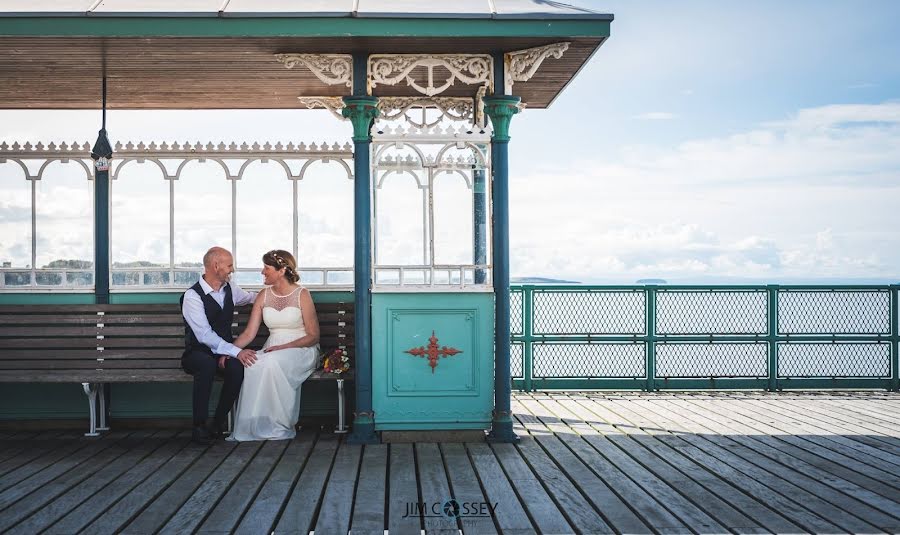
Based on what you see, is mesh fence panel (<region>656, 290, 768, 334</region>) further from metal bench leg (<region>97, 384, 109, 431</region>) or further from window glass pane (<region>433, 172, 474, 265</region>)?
metal bench leg (<region>97, 384, 109, 431</region>)

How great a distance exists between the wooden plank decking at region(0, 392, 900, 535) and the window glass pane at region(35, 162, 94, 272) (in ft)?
5.11

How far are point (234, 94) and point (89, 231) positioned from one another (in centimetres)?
189

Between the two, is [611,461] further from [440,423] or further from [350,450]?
[350,450]

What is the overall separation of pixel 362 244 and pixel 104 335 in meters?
2.48

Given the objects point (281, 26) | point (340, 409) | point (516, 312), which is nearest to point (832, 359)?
point (516, 312)

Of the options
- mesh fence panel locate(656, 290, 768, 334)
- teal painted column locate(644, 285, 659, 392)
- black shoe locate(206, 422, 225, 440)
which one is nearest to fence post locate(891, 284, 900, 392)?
mesh fence panel locate(656, 290, 768, 334)

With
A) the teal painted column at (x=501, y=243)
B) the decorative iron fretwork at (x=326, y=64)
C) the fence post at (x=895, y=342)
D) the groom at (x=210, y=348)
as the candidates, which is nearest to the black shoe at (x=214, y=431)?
the groom at (x=210, y=348)

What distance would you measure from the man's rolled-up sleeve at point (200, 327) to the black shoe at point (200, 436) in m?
0.61

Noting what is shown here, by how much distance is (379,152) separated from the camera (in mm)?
6992

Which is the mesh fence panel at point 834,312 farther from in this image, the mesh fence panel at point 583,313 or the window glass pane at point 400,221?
the window glass pane at point 400,221

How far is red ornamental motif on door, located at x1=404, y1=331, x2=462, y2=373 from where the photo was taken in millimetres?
6910

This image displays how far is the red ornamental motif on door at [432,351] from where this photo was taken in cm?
691

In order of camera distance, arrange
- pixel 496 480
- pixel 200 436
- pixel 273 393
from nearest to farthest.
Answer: pixel 496 480, pixel 200 436, pixel 273 393

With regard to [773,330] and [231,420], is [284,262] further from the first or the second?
[773,330]
